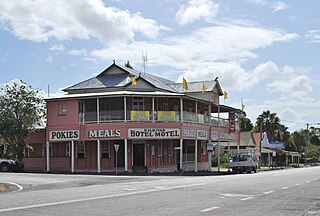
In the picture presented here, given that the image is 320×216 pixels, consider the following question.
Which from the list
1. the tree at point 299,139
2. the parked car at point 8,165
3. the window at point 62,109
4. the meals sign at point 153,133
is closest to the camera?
the meals sign at point 153,133

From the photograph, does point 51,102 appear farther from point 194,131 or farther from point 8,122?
point 194,131

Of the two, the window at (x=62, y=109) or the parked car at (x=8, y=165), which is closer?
the parked car at (x=8, y=165)

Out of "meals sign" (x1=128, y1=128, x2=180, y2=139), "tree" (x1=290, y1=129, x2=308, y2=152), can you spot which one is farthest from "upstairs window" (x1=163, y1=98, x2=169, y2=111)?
"tree" (x1=290, y1=129, x2=308, y2=152)

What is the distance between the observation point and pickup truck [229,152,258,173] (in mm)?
45500

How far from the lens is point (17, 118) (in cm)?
4438

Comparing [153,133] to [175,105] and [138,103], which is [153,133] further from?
[175,105]

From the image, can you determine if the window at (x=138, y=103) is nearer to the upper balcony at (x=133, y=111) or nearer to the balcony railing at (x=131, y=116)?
the upper balcony at (x=133, y=111)

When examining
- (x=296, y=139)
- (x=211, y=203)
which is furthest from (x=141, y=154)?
(x=296, y=139)

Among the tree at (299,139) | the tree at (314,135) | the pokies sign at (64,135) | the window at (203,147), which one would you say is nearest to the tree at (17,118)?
the pokies sign at (64,135)

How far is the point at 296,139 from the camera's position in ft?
401

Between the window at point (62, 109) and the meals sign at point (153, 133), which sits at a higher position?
the window at point (62, 109)

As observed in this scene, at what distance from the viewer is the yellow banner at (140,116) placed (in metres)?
40.5

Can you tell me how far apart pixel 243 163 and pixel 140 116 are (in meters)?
10.8

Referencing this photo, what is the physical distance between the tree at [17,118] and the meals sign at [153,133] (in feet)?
32.0
